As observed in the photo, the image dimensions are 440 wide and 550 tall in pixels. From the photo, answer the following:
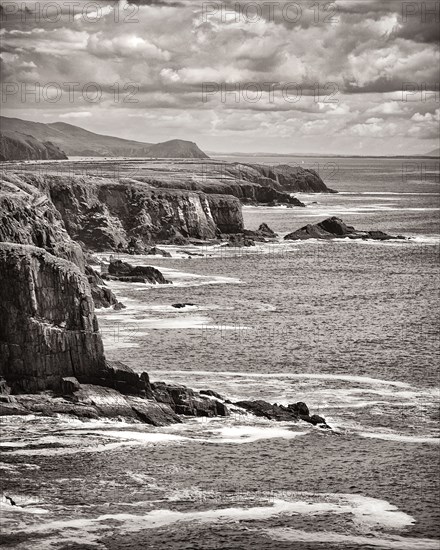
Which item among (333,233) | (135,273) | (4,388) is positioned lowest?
(4,388)

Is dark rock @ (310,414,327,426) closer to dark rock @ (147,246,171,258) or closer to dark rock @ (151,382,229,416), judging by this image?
dark rock @ (151,382,229,416)

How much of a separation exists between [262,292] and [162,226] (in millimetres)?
55445

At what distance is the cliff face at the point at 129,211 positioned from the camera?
15900 cm

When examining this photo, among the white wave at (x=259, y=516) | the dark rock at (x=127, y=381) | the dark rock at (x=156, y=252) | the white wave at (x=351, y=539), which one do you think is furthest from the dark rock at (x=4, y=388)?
the dark rock at (x=156, y=252)

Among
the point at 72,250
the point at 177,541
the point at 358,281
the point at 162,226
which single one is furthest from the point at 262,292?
the point at 177,541

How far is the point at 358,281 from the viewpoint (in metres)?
130

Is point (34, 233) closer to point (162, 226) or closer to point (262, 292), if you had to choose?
point (262, 292)

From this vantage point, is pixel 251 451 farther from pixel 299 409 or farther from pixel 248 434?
pixel 299 409

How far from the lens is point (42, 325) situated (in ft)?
212

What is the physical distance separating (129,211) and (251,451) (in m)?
118

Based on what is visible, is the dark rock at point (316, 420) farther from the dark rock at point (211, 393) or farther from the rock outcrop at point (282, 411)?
the dark rock at point (211, 393)

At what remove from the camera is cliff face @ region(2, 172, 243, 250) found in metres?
159

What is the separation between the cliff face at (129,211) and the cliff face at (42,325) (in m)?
89.4

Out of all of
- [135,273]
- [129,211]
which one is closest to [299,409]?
[135,273]
